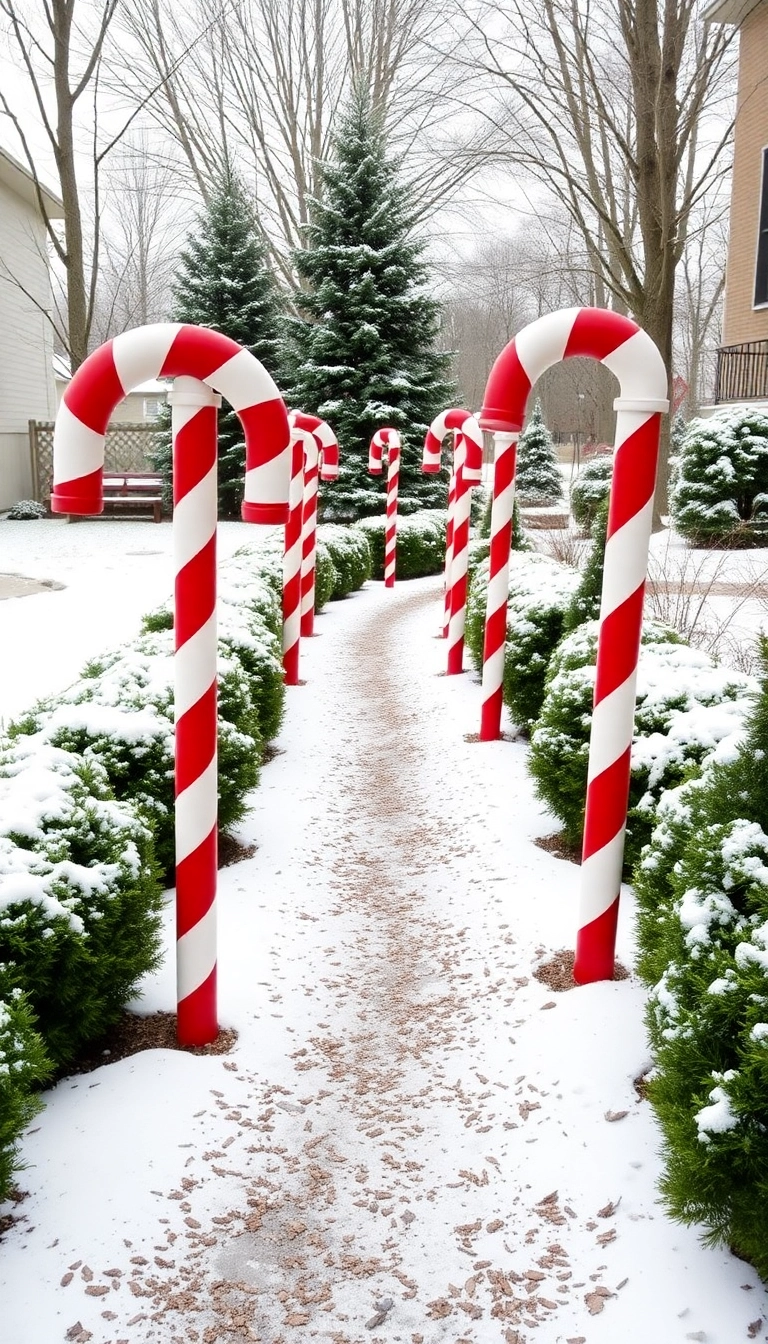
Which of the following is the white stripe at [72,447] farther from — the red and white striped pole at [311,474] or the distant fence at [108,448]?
the distant fence at [108,448]

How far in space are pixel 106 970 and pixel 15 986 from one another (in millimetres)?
359

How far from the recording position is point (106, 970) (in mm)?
2912

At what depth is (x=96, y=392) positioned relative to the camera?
273 cm

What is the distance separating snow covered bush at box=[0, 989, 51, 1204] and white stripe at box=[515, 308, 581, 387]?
8.06 feet

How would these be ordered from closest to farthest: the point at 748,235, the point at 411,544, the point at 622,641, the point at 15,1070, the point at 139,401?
the point at 15,1070 → the point at 622,641 → the point at 411,544 → the point at 748,235 → the point at 139,401

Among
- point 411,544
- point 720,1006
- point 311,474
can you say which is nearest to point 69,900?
point 720,1006

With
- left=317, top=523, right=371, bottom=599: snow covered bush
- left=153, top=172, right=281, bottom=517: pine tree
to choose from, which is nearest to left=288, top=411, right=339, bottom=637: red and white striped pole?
left=317, top=523, right=371, bottom=599: snow covered bush

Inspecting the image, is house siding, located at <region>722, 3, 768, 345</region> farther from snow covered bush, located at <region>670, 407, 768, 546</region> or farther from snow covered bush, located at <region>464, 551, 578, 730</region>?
snow covered bush, located at <region>464, 551, 578, 730</region>

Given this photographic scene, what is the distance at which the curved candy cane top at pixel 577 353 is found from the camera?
3.26 metres

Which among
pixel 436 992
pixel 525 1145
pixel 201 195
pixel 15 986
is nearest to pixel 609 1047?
pixel 525 1145

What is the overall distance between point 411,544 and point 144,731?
456 inches

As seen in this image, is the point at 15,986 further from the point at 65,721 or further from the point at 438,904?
the point at 438,904

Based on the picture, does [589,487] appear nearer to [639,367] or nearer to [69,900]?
[639,367]

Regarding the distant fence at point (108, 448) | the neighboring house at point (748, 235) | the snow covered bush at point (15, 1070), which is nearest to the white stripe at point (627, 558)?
the snow covered bush at point (15, 1070)
